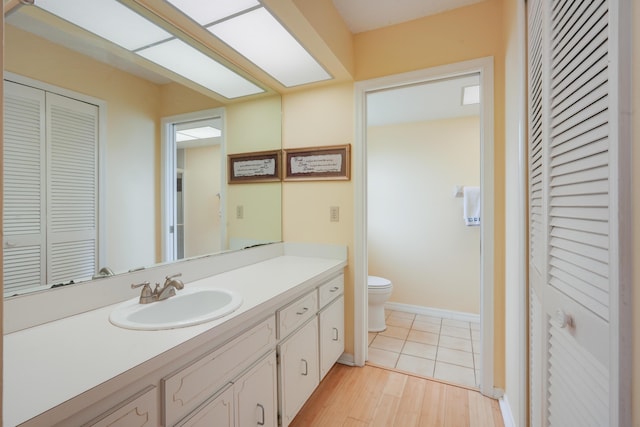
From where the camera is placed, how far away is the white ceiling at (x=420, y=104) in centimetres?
232

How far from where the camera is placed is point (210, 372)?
0.93 metres

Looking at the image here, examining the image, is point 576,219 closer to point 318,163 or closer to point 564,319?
point 564,319

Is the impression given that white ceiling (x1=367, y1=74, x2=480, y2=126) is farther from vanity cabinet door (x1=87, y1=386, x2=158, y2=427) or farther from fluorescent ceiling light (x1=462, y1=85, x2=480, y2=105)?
vanity cabinet door (x1=87, y1=386, x2=158, y2=427)

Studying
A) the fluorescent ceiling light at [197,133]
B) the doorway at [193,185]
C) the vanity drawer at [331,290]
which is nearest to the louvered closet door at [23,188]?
the doorway at [193,185]

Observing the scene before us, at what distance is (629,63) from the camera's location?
0.46 m

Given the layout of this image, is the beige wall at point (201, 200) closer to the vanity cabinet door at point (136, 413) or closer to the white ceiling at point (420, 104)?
the vanity cabinet door at point (136, 413)

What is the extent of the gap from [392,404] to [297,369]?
688mm

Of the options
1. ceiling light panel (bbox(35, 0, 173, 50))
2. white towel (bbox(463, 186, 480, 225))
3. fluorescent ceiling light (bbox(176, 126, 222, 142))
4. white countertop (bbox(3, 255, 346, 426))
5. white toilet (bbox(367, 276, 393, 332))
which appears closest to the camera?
white countertop (bbox(3, 255, 346, 426))

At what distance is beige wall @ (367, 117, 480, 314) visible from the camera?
9.72 feet

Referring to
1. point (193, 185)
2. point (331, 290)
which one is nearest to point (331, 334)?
point (331, 290)

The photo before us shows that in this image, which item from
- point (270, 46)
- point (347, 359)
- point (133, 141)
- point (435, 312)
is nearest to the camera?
point (133, 141)

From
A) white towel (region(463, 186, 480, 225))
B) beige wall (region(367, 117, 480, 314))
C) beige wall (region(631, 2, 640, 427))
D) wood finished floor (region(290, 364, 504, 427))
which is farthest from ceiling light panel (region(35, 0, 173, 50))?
white towel (region(463, 186, 480, 225))

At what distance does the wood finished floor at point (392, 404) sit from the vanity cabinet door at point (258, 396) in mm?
429

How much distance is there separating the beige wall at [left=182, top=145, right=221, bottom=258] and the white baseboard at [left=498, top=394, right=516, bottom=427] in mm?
1850
